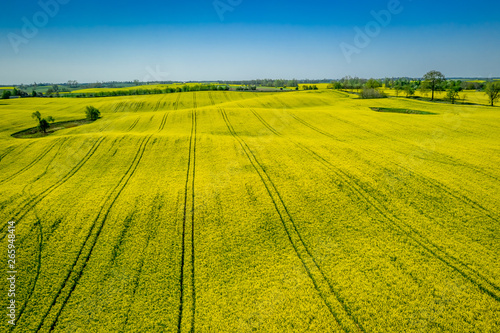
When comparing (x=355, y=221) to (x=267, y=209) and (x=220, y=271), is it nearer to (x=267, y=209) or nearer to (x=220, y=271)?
(x=267, y=209)

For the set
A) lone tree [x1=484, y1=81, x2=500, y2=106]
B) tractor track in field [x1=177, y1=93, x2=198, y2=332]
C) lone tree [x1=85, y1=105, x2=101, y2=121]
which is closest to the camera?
tractor track in field [x1=177, y1=93, x2=198, y2=332]

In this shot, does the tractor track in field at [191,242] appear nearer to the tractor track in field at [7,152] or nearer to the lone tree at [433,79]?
the tractor track in field at [7,152]

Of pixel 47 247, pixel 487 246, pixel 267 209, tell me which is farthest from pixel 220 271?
pixel 487 246

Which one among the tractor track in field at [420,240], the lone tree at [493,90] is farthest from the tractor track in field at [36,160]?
the lone tree at [493,90]

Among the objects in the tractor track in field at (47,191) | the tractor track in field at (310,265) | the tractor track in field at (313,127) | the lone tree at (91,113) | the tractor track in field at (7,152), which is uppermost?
the lone tree at (91,113)

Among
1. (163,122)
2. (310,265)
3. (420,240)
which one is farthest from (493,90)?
(163,122)

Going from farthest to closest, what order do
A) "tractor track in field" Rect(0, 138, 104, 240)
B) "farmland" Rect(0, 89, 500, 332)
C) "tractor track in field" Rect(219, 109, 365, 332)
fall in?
"tractor track in field" Rect(0, 138, 104, 240) → "farmland" Rect(0, 89, 500, 332) → "tractor track in field" Rect(219, 109, 365, 332)

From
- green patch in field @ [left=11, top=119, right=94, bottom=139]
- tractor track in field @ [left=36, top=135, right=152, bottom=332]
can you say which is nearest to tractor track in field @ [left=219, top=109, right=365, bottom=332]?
tractor track in field @ [left=36, top=135, right=152, bottom=332]

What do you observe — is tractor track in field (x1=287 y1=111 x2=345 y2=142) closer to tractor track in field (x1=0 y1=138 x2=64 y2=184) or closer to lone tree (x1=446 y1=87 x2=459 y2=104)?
tractor track in field (x1=0 y1=138 x2=64 y2=184)

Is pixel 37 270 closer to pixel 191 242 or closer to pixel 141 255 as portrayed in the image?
pixel 141 255
